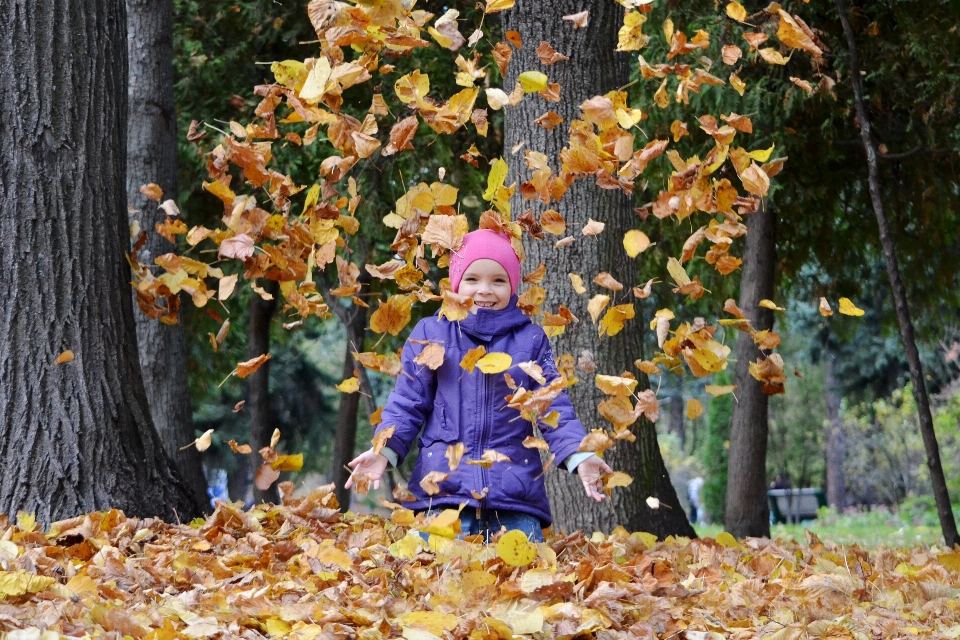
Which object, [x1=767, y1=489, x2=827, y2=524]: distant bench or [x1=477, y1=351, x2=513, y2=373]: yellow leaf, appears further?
[x1=767, y1=489, x2=827, y2=524]: distant bench

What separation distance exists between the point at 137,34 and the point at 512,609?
5.13 m

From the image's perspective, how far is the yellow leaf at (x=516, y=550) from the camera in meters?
2.53

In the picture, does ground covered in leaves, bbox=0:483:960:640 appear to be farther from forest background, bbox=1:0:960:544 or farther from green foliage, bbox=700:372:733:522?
green foliage, bbox=700:372:733:522

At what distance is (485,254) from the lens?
130 inches

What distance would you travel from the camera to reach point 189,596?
2438mm

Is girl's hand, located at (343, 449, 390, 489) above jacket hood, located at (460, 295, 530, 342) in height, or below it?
below

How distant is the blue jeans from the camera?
127 inches

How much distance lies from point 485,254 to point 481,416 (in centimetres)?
55

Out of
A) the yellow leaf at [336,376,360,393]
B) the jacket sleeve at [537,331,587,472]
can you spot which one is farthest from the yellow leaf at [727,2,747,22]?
the yellow leaf at [336,376,360,393]

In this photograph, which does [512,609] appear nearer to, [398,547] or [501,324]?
[398,547]

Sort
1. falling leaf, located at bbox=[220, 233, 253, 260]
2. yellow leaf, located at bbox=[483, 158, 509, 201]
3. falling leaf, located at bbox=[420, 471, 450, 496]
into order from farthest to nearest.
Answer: falling leaf, located at bbox=[220, 233, 253, 260]
yellow leaf, located at bbox=[483, 158, 509, 201]
falling leaf, located at bbox=[420, 471, 450, 496]

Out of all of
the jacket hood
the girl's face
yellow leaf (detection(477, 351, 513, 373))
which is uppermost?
the girl's face

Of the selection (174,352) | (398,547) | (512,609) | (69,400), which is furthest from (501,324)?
(174,352)

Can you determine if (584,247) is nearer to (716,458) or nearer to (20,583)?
(20,583)
